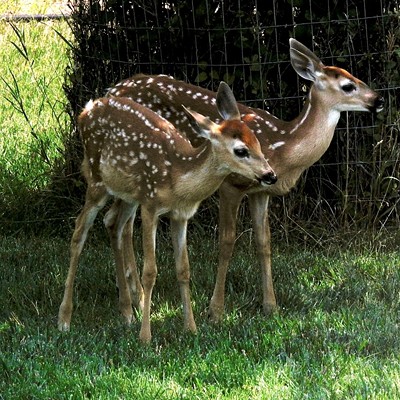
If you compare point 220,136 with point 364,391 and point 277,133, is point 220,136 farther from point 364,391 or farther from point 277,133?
point 364,391

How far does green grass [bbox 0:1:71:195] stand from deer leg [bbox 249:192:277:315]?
7.71 feet

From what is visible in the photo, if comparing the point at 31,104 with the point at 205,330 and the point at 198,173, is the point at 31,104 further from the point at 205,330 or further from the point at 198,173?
the point at 205,330

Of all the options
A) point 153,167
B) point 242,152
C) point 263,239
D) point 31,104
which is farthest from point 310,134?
point 31,104

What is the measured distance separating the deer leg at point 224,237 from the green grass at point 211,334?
4.7 inches

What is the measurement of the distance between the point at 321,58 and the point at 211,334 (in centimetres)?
277

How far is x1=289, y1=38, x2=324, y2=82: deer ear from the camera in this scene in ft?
24.5

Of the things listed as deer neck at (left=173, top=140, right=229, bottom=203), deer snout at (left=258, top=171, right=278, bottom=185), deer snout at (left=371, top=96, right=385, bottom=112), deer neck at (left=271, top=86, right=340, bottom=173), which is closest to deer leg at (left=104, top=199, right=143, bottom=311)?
deer neck at (left=173, top=140, right=229, bottom=203)

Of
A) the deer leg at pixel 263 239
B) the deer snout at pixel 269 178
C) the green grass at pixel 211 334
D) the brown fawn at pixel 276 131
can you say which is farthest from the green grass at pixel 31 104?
the deer snout at pixel 269 178

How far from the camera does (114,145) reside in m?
7.12

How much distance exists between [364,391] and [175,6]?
3963 mm

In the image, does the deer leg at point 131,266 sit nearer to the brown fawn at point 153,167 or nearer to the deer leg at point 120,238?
the deer leg at point 120,238

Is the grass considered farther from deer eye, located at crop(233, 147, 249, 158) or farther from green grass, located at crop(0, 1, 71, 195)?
deer eye, located at crop(233, 147, 249, 158)

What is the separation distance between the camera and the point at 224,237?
295 inches

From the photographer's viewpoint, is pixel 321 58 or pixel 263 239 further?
pixel 321 58
